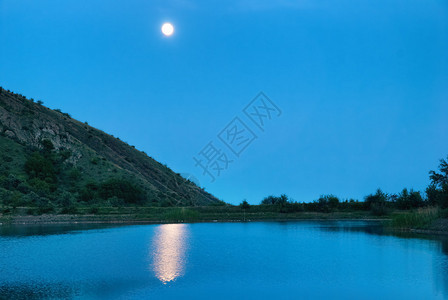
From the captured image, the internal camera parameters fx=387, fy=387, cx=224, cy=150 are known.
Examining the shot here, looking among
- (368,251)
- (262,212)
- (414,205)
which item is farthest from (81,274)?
(414,205)

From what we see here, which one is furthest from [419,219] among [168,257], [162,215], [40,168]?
[40,168]

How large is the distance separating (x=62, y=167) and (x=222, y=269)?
2369 inches

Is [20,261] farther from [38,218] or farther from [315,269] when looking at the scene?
[38,218]

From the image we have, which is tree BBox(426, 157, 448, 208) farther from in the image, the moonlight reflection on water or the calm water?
the moonlight reflection on water

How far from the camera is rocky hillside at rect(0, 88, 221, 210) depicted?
58656 mm

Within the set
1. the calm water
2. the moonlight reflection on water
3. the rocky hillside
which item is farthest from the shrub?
the moonlight reflection on water

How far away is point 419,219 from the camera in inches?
1449

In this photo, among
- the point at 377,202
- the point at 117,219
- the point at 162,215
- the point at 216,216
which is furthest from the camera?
the point at 377,202

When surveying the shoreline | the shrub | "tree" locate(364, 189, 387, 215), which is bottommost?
the shoreline

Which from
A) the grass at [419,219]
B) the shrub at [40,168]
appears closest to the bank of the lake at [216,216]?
the grass at [419,219]

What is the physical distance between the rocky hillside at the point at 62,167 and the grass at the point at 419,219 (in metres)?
43.0

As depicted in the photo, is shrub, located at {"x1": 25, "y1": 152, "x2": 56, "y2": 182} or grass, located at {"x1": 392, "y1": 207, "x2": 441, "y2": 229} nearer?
grass, located at {"x1": 392, "y1": 207, "x2": 441, "y2": 229}

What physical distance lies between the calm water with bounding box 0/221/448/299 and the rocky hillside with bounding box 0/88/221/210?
3148 centimetres

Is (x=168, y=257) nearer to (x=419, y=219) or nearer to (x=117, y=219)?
(x=419, y=219)
